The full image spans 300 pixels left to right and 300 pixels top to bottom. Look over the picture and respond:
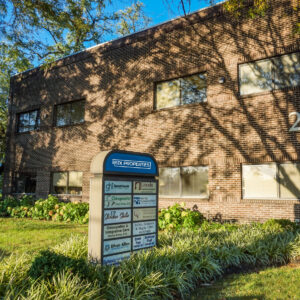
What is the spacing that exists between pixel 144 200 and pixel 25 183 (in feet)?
51.4

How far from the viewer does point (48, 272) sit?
14.7 feet

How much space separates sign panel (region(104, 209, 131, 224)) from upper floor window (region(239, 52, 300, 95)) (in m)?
8.25

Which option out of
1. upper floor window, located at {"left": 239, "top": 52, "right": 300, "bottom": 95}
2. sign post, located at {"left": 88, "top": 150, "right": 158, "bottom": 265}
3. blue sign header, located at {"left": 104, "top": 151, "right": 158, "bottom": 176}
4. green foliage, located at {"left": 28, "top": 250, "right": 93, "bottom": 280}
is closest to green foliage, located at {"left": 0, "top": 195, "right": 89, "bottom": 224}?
sign post, located at {"left": 88, "top": 150, "right": 158, "bottom": 265}

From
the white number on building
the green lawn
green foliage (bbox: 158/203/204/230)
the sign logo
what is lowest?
the green lawn

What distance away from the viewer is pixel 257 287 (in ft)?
17.0

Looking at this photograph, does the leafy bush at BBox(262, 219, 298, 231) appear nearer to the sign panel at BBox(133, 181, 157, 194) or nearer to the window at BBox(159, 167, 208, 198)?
the window at BBox(159, 167, 208, 198)

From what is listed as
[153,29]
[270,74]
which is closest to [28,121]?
[153,29]

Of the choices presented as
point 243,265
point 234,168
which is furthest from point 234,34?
point 243,265

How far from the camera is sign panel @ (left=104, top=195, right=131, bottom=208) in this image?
242 inches

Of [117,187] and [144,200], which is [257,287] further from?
[117,187]

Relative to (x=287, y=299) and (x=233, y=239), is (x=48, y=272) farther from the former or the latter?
(x=233, y=239)

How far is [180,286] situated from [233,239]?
308cm

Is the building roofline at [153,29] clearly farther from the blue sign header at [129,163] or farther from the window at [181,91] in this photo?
the blue sign header at [129,163]

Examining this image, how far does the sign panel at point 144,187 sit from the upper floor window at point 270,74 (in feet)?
23.7
